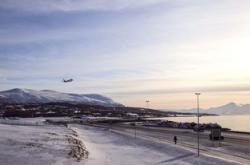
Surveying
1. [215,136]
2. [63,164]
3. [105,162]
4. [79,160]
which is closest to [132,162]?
[105,162]

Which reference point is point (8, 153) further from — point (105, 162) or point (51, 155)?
point (105, 162)

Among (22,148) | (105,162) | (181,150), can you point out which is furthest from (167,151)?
(22,148)

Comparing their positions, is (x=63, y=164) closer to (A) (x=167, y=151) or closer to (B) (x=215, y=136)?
(A) (x=167, y=151)

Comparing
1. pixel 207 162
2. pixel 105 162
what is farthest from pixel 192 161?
pixel 105 162

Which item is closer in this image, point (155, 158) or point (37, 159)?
point (37, 159)

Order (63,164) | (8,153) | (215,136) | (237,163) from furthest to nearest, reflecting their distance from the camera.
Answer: (215,136)
(237,163)
(8,153)
(63,164)

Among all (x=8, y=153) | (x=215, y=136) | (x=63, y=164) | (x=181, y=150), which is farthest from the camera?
(x=215, y=136)

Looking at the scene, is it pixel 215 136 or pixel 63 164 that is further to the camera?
pixel 215 136

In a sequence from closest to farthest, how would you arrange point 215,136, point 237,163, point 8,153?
point 8,153 → point 237,163 → point 215,136

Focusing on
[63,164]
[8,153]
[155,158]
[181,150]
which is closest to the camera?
[63,164]
